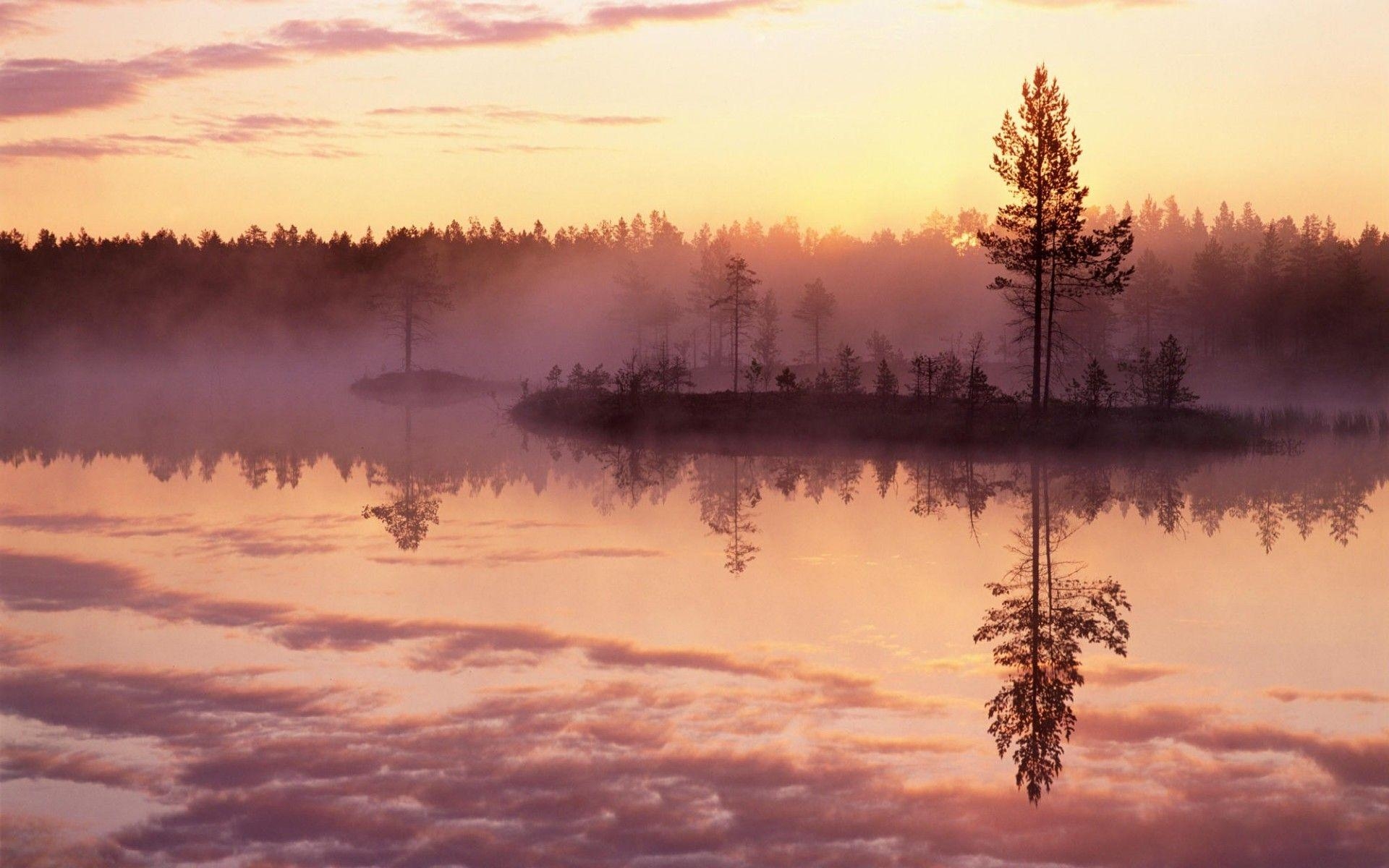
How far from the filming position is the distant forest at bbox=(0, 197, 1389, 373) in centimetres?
11900

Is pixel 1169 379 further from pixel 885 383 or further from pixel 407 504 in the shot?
pixel 407 504

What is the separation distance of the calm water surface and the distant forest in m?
92.6

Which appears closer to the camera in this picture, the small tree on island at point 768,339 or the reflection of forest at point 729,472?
the reflection of forest at point 729,472

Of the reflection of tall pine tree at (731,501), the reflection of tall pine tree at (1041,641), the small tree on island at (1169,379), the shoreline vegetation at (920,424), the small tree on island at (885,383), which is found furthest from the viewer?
the small tree on island at (885,383)

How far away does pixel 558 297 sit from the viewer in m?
177

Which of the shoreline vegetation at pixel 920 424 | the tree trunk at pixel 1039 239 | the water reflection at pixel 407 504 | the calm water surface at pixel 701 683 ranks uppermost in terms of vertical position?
the tree trunk at pixel 1039 239

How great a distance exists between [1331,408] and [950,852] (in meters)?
88.0

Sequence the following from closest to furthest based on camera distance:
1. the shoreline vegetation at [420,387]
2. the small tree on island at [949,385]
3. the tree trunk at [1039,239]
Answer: the tree trunk at [1039,239]
the small tree on island at [949,385]
the shoreline vegetation at [420,387]

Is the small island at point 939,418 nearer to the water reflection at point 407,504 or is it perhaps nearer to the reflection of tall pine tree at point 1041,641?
the water reflection at point 407,504

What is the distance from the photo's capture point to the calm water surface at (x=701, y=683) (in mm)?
9922

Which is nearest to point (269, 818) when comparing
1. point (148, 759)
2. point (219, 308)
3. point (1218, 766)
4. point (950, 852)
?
point (148, 759)

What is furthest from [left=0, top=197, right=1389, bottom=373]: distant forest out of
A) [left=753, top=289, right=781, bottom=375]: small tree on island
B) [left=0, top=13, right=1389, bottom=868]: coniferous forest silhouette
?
[left=0, top=13, right=1389, bottom=868]: coniferous forest silhouette

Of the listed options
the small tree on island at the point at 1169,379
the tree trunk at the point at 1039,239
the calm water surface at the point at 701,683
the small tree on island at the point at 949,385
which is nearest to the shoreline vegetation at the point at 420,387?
the small tree on island at the point at 949,385

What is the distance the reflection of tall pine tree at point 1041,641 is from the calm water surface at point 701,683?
0.21ft
